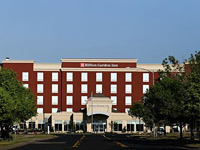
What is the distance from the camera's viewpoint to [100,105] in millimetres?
133750

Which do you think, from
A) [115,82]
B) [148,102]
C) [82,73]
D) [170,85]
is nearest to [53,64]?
[82,73]

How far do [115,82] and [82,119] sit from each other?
15.9 meters

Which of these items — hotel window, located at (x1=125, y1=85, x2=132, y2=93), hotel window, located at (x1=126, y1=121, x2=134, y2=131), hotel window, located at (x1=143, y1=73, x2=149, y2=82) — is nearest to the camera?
hotel window, located at (x1=126, y1=121, x2=134, y2=131)

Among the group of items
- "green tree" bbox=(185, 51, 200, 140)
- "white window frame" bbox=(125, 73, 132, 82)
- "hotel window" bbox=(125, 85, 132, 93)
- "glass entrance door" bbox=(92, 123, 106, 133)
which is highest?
"white window frame" bbox=(125, 73, 132, 82)

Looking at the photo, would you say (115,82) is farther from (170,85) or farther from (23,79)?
(170,85)

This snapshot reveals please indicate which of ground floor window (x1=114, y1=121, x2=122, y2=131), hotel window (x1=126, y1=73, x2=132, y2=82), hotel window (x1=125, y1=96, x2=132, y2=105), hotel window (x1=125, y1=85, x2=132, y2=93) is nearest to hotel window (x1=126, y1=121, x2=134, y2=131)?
ground floor window (x1=114, y1=121, x2=122, y2=131)

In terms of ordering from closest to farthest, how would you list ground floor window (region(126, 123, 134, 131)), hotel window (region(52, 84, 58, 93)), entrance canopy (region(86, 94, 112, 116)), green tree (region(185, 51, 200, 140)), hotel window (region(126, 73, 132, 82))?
green tree (region(185, 51, 200, 140)), entrance canopy (region(86, 94, 112, 116)), ground floor window (region(126, 123, 134, 131)), hotel window (region(52, 84, 58, 93)), hotel window (region(126, 73, 132, 82))

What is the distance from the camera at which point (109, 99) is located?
440 ft

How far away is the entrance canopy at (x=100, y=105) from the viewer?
13288 centimetres

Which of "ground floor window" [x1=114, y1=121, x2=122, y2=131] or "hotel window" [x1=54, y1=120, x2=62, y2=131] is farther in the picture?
"hotel window" [x1=54, y1=120, x2=62, y2=131]

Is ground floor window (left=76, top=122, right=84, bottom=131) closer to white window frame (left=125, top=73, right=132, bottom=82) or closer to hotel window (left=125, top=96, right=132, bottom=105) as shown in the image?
hotel window (left=125, top=96, right=132, bottom=105)

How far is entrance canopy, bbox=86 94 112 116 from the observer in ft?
436

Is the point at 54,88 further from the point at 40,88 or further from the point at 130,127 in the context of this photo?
the point at 130,127

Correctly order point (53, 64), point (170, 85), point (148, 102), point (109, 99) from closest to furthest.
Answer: point (170, 85) < point (148, 102) < point (109, 99) < point (53, 64)
